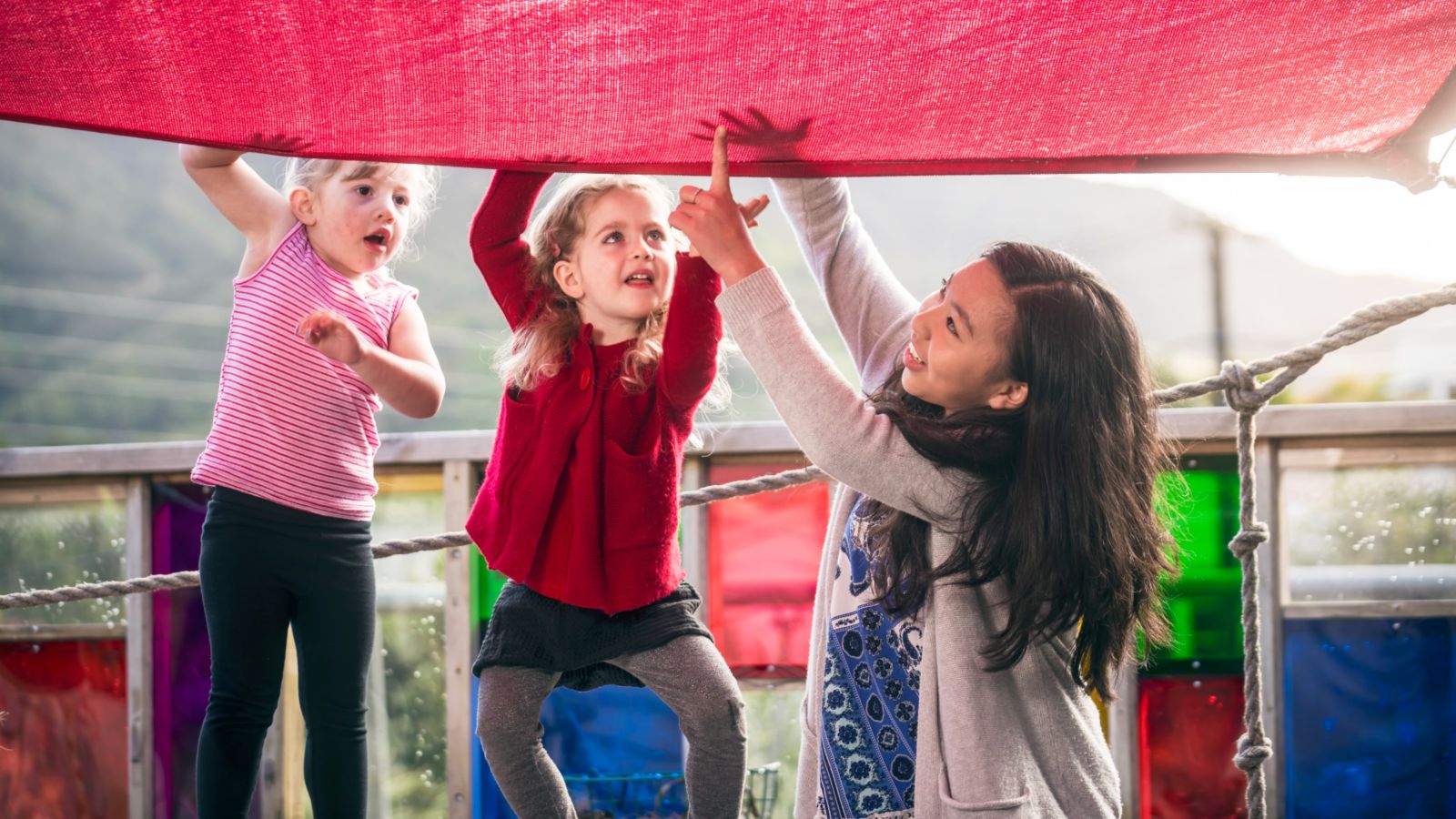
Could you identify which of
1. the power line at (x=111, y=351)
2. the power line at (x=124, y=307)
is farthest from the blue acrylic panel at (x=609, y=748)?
the power line at (x=111, y=351)

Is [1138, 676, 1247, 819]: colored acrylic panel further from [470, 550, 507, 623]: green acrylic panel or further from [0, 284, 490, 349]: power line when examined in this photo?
[0, 284, 490, 349]: power line

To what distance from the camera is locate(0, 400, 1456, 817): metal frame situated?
2.20 meters

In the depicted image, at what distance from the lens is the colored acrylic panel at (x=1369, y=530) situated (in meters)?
2.22

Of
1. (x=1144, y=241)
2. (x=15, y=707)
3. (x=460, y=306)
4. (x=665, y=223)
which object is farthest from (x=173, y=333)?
(x=665, y=223)

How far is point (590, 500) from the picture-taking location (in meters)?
1.37

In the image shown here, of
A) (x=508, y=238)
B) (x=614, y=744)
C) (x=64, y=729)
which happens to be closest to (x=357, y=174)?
(x=508, y=238)

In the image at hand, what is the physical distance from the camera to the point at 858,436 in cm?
113

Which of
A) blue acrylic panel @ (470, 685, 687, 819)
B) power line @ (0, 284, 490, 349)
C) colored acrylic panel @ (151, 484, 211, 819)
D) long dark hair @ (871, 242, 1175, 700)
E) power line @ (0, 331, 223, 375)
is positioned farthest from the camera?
power line @ (0, 284, 490, 349)

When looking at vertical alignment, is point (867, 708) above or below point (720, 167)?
below

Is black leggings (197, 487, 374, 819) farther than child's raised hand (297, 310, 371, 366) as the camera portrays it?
Yes

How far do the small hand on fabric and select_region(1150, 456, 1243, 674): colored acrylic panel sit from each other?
1425mm

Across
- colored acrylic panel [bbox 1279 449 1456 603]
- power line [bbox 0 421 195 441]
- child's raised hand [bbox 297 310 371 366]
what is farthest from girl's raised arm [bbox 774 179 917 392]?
power line [bbox 0 421 195 441]

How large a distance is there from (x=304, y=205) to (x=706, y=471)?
1.07 metres

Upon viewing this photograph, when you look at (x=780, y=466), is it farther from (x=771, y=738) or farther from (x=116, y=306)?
(x=116, y=306)
